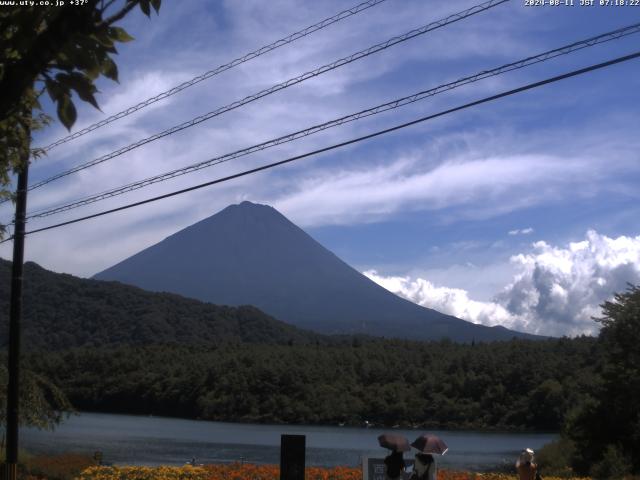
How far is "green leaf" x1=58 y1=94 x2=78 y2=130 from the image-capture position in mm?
3732

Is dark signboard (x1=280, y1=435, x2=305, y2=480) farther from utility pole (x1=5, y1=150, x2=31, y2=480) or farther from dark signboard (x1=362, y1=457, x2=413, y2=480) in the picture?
utility pole (x1=5, y1=150, x2=31, y2=480)

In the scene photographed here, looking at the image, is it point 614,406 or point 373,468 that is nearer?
point 373,468

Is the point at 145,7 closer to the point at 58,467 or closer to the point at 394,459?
the point at 394,459

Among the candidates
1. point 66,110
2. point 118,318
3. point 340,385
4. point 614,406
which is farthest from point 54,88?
point 118,318

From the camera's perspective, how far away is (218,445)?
40.9 metres

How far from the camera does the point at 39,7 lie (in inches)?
146

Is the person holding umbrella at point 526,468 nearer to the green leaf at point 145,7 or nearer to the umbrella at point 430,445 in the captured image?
the umbrella at point 430,445

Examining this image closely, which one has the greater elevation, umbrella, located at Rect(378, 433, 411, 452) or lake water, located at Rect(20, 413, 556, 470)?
umbrella, located at Rect(378, 433, 411, 452)

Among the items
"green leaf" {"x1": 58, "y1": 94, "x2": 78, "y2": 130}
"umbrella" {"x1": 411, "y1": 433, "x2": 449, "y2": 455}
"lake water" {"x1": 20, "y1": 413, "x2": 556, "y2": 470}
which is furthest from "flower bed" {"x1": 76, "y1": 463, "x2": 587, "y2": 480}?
"green leaf" {"x1": 58, "y1": 94, "x2": 78, "y2": 130}

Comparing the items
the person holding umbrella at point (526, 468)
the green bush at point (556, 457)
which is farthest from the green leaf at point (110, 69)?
the green bush at point (556, 457)

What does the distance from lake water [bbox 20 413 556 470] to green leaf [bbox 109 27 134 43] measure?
21.6m

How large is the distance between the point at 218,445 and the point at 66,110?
3879 centimetres

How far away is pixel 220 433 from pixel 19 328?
1519 inches

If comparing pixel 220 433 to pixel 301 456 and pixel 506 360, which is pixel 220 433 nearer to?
pixel 506 360
